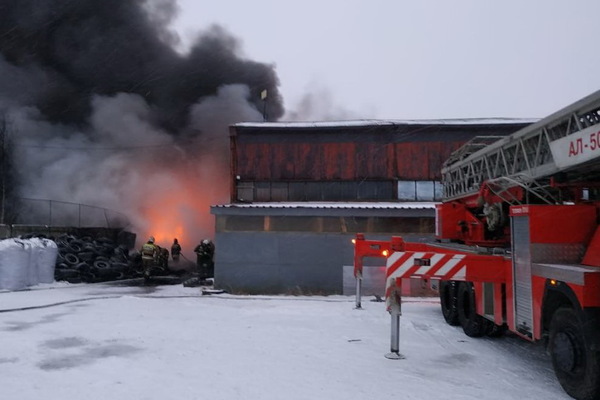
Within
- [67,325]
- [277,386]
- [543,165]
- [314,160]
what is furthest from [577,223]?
[314,160]

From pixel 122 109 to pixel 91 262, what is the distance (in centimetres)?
2005

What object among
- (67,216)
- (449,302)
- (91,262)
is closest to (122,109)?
(67,216)

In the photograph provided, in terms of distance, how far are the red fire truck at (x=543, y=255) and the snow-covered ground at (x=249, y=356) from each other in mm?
642

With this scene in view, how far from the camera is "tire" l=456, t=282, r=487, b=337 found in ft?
24.4

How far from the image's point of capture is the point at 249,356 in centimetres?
639

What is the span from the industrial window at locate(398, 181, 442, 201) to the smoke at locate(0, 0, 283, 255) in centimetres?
1327

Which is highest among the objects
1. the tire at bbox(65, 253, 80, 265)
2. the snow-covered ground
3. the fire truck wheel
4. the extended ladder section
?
the extended ladder section

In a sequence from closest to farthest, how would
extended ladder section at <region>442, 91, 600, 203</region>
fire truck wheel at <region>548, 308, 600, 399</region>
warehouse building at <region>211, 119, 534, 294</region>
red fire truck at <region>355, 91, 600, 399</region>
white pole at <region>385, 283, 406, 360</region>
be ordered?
fire truck wheel at <region>548, 308, 600, 399</region>
red fire truck at <region>355, 91, 600, 399</region>
extended ladder section at <region>442, 91, 600, 203</region>
white pole at <region>385, 283, 406, 360</region>
warehouse building at <region>211, 119, 534, 294</region>

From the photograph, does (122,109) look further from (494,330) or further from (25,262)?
(494,330)

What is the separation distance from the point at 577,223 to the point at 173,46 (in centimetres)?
4008

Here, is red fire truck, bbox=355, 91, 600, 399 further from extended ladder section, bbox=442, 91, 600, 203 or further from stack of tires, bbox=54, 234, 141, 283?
stack of tires, bbox=54, 234, 141, 283

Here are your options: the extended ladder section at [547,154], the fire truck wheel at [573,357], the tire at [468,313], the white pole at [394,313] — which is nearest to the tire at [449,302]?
the tire at [468,313]

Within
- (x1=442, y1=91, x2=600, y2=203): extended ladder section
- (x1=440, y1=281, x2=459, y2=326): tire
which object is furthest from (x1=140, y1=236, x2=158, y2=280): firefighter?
(x1=442, y1=91, x2=600, y2=203): extended ladder section

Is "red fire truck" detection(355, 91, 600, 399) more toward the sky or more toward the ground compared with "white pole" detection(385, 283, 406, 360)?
more toward the sky
